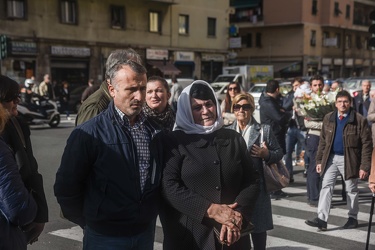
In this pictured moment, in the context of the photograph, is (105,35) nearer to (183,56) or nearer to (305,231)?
(183,56)

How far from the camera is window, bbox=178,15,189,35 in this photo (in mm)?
36147

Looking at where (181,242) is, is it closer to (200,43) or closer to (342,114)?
(342,114)

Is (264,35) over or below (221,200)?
over

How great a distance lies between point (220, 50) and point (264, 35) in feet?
40.1

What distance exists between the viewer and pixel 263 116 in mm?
8141

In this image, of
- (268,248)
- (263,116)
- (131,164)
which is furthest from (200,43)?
(131,164)

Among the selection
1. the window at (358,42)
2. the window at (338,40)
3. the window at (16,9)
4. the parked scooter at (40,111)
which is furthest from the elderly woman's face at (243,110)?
the window at (358,42)

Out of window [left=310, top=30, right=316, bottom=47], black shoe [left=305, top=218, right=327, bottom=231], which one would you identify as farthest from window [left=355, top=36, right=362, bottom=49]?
black shoe [left=305, top=218, right=327, bottom=231]

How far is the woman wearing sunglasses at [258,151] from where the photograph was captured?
4559 mm

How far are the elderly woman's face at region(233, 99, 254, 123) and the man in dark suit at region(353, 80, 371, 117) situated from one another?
587 centimetres

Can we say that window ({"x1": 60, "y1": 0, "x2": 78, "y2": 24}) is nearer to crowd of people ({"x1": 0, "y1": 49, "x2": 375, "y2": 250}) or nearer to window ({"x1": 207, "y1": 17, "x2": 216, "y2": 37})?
window ({"x1": 207, "y1": 17, "x2": 216, "y2": 37})

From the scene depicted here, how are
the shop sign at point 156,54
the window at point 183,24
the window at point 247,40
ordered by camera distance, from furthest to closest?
the window at point 247,40 → the window at point 183,24 → the shop sign at point 156,54

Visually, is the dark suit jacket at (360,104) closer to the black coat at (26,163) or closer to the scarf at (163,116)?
the scarf at (163,116)

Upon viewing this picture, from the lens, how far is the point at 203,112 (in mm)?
3367
